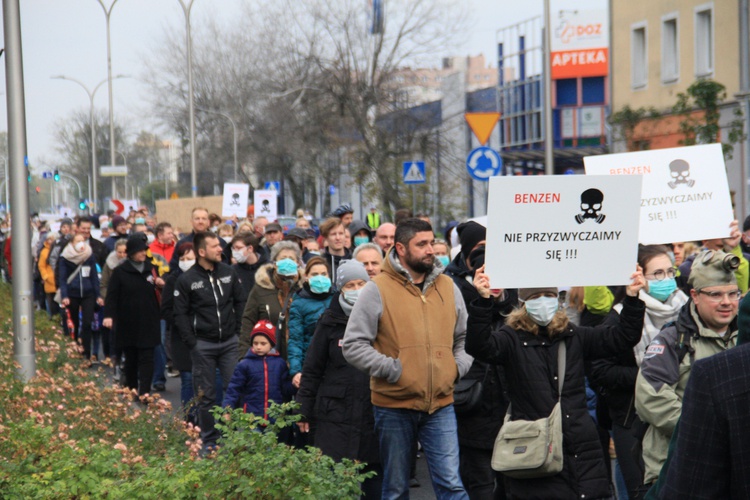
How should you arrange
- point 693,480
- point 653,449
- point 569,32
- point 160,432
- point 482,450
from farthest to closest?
point 569,32 → point 160,432 → point 482,450 → point 653,449 → point 693,480

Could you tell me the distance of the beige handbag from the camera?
5848 mm

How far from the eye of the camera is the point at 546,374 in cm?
602

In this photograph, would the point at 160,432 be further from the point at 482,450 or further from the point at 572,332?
the point at 572,332

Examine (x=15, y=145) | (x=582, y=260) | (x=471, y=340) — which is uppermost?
(x=15, y=145)

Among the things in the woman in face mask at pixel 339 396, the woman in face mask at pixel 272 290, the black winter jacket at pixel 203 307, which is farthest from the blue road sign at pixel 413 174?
the woman in face mask at pixel 339 396

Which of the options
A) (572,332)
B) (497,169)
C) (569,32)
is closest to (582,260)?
(572,332)

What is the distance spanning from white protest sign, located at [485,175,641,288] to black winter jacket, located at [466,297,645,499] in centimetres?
20

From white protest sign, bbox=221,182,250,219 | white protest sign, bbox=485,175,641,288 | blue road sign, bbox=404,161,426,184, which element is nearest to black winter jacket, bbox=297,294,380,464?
white protest sign, bbox=485,175,641,288

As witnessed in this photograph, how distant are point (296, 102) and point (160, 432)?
123 feet

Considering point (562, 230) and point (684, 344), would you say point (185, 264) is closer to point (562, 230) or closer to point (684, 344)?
point (562, 230)

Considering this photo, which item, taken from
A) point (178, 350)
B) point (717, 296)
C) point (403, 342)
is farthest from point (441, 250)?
point (717, 296)

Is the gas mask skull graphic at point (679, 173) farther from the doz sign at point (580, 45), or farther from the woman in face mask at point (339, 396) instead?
the doz sign at point (580, 45)

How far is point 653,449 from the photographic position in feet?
19.3

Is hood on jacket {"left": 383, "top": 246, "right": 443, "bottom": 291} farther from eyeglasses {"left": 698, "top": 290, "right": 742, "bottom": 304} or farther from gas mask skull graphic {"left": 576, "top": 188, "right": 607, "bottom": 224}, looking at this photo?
eyeglasses {"left": 698, "top": 290, "right": 742, "bottom": 304}
